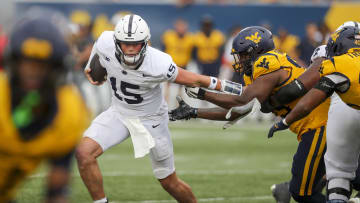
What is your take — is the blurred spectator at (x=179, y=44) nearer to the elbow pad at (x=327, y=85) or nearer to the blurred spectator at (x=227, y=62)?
the blurred spectator at (x=227, y=62)

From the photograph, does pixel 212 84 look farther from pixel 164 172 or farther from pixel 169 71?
pixel 164 172

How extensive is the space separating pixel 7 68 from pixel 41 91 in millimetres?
202

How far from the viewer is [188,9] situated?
53.3 feet

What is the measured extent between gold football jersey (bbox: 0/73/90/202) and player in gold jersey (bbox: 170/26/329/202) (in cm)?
237

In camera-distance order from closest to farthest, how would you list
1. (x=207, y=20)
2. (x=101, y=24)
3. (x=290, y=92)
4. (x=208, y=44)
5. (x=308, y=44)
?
1. (x=290, y=92)
2. (x=207, y=20)
3. (x=308, y=44)
4. (x=208, y=44)
5. (x=101, y=24)

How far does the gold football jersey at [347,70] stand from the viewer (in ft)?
15.9

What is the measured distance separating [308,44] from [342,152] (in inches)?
391

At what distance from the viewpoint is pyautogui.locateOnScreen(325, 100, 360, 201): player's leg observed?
207 inches

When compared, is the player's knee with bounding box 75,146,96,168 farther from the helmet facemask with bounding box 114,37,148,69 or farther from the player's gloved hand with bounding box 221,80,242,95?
the player's gloved hand with bounding box 221,80,242,95

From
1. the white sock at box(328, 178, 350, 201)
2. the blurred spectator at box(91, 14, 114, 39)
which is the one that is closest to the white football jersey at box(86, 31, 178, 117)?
the white sock at box(328, 178, 350, 201)

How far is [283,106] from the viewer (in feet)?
18.7

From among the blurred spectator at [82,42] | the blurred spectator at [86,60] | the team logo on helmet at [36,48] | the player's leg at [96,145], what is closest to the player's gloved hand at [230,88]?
the player's leg at [96,145]

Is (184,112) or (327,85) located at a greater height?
(327,85)

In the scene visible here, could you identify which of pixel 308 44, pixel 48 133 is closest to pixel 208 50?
pixel 308 44
